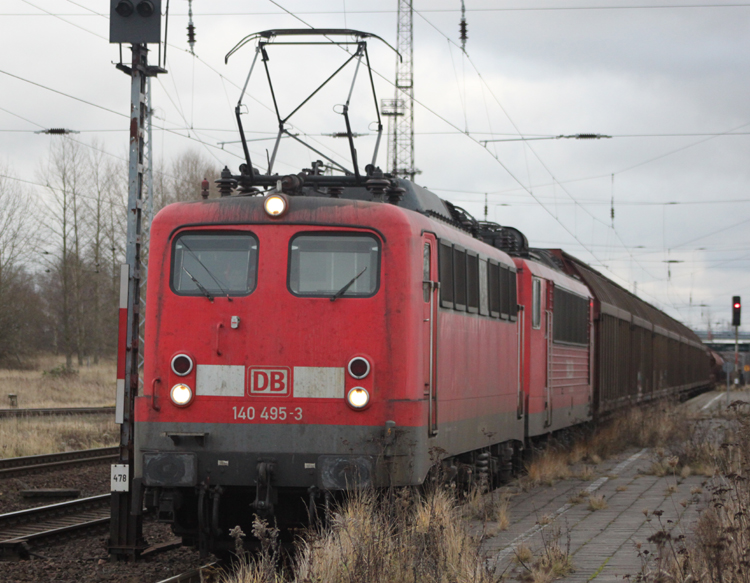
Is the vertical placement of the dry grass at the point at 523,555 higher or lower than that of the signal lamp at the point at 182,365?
lower

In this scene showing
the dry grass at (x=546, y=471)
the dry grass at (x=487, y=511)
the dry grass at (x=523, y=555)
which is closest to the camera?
the dry grass at (x=523, y=555)

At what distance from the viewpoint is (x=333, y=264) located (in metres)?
8.19

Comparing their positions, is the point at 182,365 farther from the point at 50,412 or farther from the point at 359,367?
the point at 50,412

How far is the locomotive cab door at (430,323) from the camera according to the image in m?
8.43

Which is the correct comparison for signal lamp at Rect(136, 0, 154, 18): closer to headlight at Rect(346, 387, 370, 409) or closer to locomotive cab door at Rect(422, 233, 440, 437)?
locomotive cab door at Rect(422, 233, 440, 437)

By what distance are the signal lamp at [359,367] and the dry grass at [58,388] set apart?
2260 cm

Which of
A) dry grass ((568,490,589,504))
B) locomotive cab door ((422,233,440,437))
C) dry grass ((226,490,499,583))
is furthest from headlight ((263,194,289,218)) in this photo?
dry grass ((568,490,589,504))

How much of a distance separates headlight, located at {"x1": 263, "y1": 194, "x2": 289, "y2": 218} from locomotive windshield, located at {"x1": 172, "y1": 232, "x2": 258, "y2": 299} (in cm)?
26

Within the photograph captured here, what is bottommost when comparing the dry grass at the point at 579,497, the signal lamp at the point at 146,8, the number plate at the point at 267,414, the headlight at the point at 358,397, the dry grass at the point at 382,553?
the dry grass at the point at 579,497

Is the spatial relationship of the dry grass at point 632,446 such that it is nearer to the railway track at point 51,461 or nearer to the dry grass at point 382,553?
the dry grass at point 382,553

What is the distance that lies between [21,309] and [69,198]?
5559mm

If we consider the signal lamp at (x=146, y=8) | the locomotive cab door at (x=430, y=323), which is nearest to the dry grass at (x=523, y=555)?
the locomotive cab door at (x=430, y=323)

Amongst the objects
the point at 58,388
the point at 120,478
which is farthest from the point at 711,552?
the point at 58,388

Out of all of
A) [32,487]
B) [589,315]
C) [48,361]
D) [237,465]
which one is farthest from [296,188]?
[48,361]
